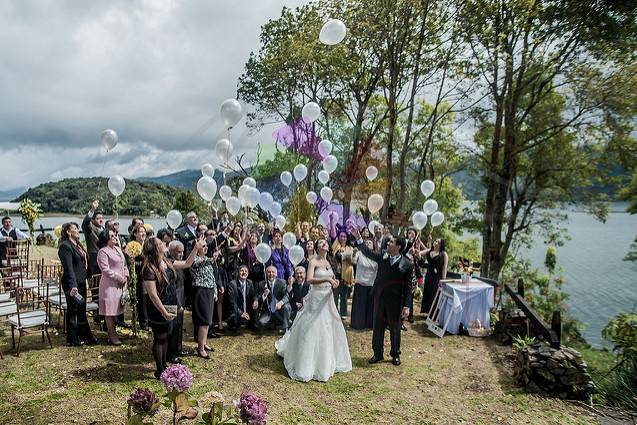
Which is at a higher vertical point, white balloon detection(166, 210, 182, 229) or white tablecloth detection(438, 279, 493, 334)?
white balloon detection(166, 210, 182, 229)

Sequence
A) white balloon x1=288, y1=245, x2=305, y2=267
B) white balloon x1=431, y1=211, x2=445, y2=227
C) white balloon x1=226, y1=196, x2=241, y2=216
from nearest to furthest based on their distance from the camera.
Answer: white balloon x1=288, y1=245, x2=305, y2=267 < white balloon x1=226, y1=196, x2=241, y2=216 < white balloon x1=431, y1=211, x2=445, y2=227

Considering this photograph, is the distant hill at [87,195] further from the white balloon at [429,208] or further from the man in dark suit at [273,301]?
the white balloon at [429,208]

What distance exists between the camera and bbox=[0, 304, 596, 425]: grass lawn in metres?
4.34

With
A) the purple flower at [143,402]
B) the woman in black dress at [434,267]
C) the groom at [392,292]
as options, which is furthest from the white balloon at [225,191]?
the purple flower at [143,402]

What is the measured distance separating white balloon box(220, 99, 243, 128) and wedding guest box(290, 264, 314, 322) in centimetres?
282

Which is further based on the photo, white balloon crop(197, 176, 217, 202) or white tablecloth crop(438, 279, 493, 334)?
white tablecloth crop(438, 279, 493, 334)

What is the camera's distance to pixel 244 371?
5590 mm

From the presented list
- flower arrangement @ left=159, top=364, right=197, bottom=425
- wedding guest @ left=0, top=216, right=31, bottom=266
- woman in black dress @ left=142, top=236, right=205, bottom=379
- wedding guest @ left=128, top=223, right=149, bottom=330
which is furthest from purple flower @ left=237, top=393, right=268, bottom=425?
wedding guest @ left=0, top=216, right=31, bottom=266

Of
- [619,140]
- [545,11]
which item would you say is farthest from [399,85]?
[619,140]

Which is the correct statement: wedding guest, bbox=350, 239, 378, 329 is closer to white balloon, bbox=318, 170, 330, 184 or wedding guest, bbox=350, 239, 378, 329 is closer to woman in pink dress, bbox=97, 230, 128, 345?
white balloon, bbox=318, 170, 330, 184

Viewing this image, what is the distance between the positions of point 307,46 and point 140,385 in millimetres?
15238

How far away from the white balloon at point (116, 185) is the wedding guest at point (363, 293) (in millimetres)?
5129

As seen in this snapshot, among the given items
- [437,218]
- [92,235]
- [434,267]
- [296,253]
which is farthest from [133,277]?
[437,218]

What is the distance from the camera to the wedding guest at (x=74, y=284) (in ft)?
18.9
